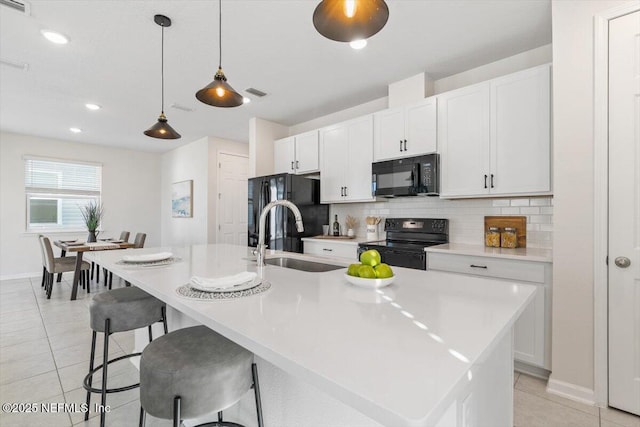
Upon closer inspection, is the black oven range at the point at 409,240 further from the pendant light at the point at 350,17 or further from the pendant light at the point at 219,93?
the pendant light at the point at 350,17

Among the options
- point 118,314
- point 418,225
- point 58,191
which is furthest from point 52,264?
point 418,225

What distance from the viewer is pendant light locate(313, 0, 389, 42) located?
112cm

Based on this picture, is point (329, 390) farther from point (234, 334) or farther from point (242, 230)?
point (242, 230)

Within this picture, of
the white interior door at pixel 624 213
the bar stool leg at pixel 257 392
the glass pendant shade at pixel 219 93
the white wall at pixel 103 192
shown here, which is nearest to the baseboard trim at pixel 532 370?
the white interior door at pixel 624 213

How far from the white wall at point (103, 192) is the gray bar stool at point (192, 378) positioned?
6481mm

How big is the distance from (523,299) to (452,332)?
0.49 metres

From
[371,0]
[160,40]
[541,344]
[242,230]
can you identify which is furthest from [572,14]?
[242,230]

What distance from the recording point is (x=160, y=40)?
8.52 ft

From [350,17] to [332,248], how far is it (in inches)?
108

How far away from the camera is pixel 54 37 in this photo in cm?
254

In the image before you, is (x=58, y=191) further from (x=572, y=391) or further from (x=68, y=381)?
(x=572, y=391)

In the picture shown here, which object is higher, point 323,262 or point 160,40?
point 160,40

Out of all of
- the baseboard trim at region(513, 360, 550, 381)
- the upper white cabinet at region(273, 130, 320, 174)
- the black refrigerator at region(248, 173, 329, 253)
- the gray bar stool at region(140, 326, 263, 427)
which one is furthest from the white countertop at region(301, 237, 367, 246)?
the gray bar stool at region(140, 326, 263, 427)

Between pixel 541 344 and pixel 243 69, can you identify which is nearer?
pixel 541 344
